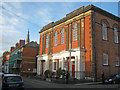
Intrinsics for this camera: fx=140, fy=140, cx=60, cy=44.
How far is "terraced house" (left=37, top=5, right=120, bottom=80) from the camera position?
20.9 meters

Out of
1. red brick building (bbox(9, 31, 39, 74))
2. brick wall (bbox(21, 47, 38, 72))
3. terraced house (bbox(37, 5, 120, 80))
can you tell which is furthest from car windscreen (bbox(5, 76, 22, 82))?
brick wall (bbox(21, 47, 38, 72))

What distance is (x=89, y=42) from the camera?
21.3 m

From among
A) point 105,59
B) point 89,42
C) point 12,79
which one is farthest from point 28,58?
point 12,79

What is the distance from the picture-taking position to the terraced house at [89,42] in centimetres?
2092

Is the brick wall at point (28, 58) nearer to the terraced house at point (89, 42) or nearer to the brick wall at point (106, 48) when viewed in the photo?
the terraced house at point (89, 42)

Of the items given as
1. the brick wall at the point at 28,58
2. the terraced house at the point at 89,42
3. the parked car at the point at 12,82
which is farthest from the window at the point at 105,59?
the brick wall at the point at 28,58

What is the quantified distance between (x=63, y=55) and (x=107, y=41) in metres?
7.81

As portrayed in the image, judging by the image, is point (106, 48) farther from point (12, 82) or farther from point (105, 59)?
point (12, 82)

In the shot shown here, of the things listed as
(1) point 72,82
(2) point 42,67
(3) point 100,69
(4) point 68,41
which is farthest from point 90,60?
(2) point 42,67

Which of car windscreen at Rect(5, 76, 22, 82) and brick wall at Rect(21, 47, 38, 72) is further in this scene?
brick wall at Rect(21, 47, 38, 72)

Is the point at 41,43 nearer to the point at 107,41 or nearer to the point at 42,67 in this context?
the point at 42,67

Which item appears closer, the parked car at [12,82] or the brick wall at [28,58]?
the parked car at [12,82]

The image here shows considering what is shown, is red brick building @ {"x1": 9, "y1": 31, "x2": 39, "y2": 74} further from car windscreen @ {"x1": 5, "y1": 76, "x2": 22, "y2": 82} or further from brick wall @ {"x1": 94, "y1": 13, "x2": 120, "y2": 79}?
car windscreen @ {"x1": 5, "y1": 76, "x2": 22, "y2": 82}

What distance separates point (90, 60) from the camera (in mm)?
20688
